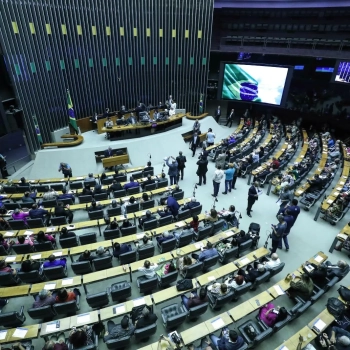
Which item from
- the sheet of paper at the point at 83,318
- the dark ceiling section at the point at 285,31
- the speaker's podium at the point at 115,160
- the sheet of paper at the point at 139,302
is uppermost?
the dark ceiling section at the point at 285,31

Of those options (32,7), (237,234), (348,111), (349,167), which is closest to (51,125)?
(32,7)

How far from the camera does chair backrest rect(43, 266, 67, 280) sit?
6.19 meters

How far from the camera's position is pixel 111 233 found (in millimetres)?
7469

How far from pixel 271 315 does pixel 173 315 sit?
6.47 ft

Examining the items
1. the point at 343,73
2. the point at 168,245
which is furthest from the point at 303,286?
the point at 343,73

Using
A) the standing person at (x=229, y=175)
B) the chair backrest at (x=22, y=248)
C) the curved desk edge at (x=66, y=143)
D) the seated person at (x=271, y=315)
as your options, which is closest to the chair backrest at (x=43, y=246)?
the chair backrest at (x=22, y=248)

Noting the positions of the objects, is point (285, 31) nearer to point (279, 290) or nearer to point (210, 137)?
point (210, 137)

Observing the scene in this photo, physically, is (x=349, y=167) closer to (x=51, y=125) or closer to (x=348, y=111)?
(x=348, y=111)

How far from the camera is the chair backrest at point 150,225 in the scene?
7879 millimetres

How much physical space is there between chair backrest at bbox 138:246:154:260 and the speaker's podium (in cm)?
615

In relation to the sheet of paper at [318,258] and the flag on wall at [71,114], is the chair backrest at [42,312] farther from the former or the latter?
the flag on wall at [71,114]

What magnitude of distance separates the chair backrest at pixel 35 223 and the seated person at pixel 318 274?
736cm

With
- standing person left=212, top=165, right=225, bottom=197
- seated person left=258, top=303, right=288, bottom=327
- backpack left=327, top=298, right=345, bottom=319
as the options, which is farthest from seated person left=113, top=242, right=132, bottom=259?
backpack left=327, top=298, right=345, bottom=319

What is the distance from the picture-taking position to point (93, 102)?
16.2 meters
